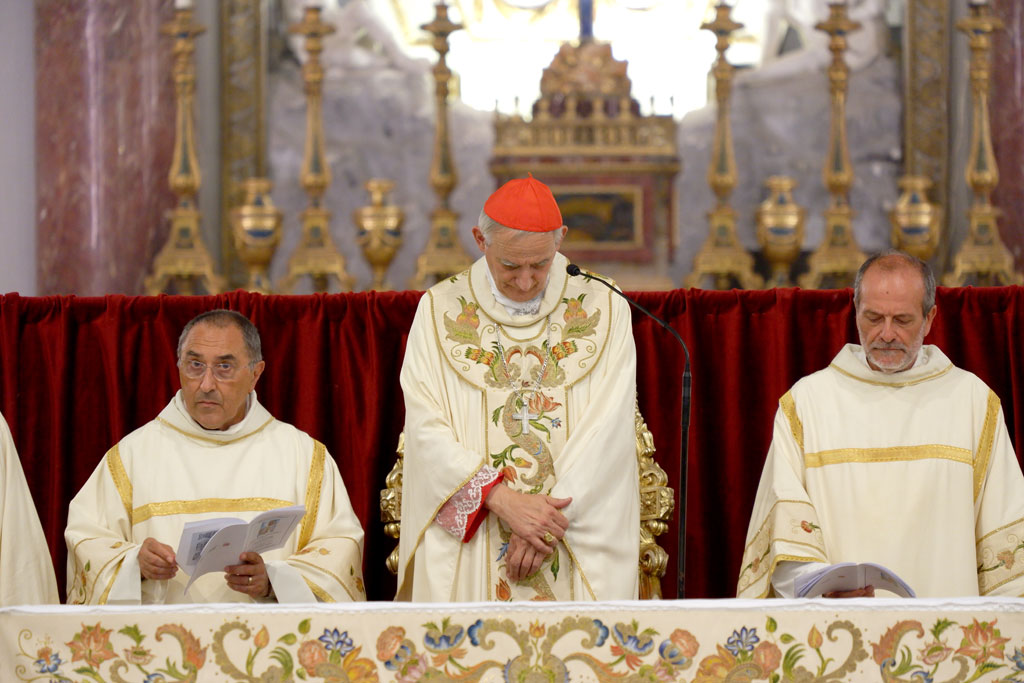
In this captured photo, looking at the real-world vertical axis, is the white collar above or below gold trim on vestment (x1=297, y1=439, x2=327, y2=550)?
above

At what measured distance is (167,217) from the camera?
9.83 meters

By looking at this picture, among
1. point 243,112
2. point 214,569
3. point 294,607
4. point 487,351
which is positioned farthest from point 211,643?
point 243,112

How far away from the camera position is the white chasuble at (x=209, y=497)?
4.50 metres

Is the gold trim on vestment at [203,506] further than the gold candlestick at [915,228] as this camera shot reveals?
No

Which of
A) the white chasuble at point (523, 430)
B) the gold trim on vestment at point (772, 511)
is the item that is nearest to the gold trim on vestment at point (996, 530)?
the gold trim on vestment at point (772, 511)

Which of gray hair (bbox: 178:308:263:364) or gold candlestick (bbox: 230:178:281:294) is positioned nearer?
gray hair (bbox: 178:308:263:364)

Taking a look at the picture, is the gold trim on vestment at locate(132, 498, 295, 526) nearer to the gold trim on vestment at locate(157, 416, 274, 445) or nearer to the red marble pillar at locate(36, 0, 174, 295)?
the gold trim on vestment at locate(157, 416, 274, 445)

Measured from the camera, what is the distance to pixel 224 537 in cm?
404

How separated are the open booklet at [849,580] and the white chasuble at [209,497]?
1328 millimetres

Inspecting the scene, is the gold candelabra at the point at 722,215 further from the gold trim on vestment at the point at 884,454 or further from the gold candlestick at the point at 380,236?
the gold trim on vestment at the point at 884,454

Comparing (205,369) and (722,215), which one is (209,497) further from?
(722,215)

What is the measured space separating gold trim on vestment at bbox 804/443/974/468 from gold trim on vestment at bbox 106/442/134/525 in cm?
204

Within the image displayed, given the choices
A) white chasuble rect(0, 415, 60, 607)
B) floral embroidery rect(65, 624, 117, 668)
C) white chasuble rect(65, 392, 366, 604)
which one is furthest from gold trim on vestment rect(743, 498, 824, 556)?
white chasuble rect(0, 415, 60, 607)

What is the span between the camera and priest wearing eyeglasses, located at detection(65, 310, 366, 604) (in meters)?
4.53
